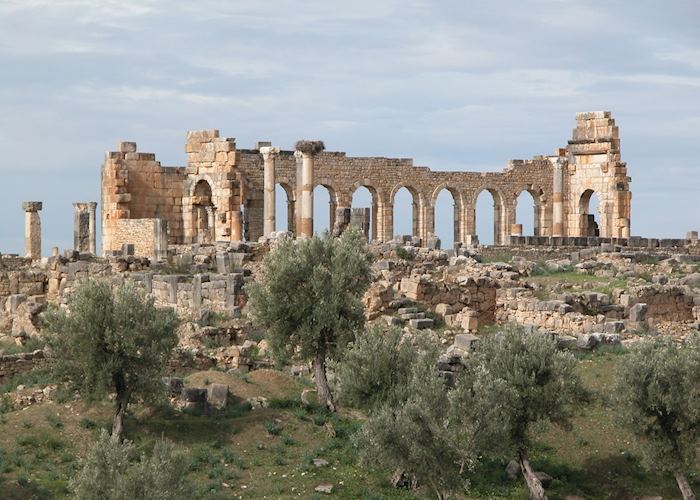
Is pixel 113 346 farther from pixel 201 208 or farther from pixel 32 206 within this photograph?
pixel 32 206

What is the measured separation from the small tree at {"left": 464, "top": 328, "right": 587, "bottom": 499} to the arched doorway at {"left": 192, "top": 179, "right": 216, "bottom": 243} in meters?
23.4

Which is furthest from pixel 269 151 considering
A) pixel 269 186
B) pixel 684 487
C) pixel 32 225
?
pixel 684 487

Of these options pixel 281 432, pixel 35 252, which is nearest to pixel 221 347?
pixel 281 432

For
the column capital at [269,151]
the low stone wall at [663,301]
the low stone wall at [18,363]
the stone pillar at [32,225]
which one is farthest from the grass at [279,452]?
the stone pillar at [32,225]

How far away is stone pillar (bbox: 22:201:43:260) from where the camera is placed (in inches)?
2160

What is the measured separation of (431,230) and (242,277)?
26.5m

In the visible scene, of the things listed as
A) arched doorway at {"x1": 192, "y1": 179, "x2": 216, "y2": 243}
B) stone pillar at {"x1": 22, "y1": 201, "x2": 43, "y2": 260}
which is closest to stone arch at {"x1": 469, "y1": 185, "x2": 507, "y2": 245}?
arched doorway at {"x1": 192, "y1": 179, "x2": 216, "y2": 243}

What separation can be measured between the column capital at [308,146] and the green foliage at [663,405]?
935 inches

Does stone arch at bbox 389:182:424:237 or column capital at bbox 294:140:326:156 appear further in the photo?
stone arch at bbox 389:182:424:237

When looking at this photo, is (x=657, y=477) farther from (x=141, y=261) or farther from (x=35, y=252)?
(x=35, y=252)

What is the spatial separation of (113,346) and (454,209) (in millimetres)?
37335

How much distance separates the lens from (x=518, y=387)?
22906 mm

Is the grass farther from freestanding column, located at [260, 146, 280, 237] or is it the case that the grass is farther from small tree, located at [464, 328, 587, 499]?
freestanding column, located at [260, 146, 280, 237]

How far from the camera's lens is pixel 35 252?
179ft
